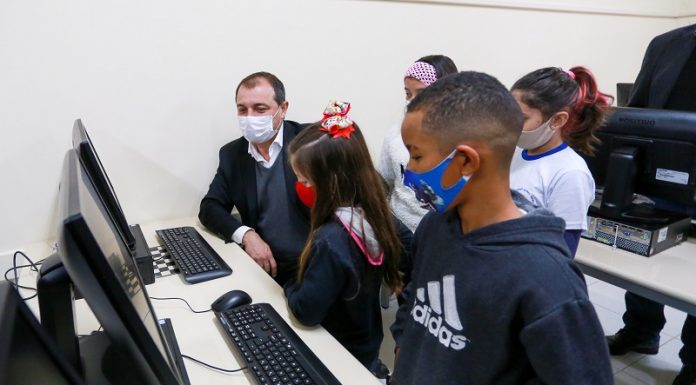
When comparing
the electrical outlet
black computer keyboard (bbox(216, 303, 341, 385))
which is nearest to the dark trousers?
black computer keyboard (bbox(216, 303, 341, 385))

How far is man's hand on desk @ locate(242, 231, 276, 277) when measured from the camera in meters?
1.73

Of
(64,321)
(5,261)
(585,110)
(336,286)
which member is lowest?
(5,261)

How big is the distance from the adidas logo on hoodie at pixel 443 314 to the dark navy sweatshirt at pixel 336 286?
295 millimetres

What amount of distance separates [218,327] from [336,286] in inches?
13.0

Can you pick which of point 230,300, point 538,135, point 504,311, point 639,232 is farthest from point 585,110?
point 230,300

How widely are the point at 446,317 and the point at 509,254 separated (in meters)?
0.18

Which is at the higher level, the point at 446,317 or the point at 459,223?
the point at 459,223

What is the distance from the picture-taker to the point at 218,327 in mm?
1214

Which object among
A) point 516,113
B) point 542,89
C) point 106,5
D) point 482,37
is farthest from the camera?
point 482,37

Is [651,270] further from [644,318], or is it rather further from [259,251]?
[259,251]

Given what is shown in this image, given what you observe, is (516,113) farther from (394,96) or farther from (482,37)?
(482,37)

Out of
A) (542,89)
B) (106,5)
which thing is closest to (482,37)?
(542,89)

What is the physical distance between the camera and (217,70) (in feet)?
6.56

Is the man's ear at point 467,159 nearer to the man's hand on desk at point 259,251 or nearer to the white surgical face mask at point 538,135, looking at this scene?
the white surgical face mask at point 538,135
